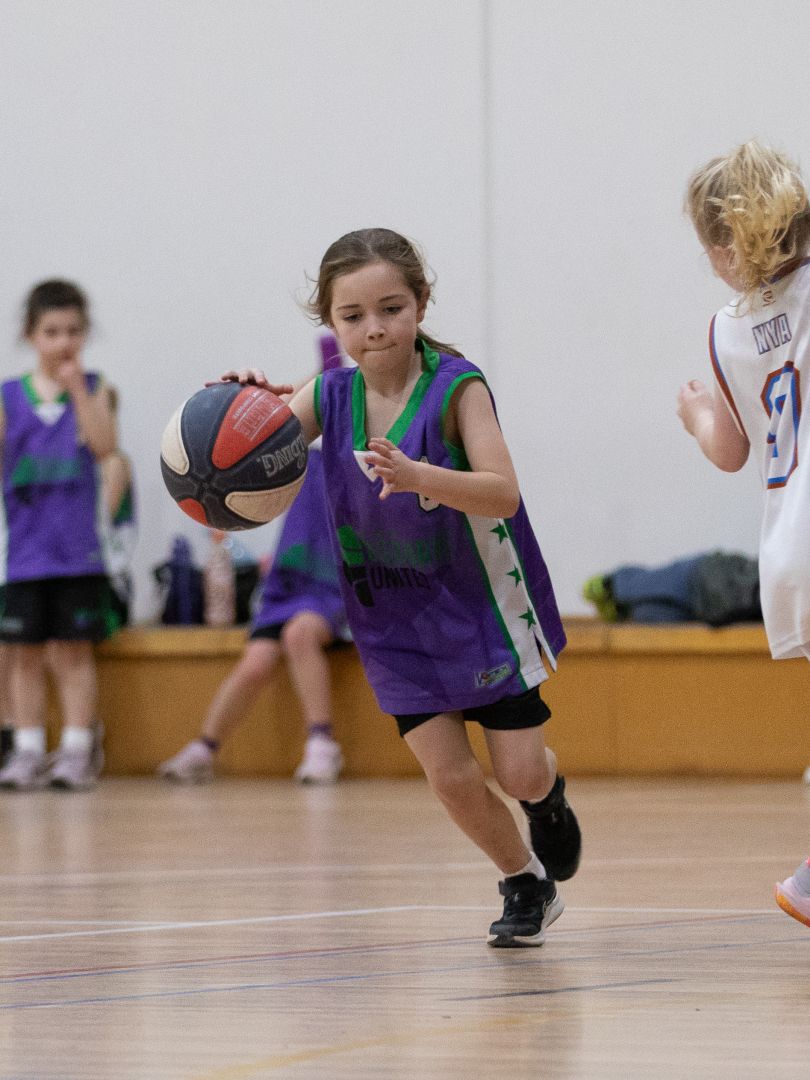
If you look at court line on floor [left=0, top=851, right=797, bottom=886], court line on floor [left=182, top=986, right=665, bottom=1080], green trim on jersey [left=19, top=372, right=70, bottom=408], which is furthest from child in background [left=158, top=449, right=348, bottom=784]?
court line on floor [left=182, top=986, right=665, bottom=1080]

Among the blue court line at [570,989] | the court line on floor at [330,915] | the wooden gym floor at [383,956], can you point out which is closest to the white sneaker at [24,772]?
the wooden gym floor at [383,956]

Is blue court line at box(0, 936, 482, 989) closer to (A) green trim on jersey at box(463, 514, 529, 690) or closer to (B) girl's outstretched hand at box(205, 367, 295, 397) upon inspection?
(A) green trim on jersey at box(463, 514, 529, 690)

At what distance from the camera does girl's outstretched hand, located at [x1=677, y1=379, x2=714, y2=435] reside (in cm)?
279

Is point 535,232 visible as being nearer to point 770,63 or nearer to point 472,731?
point 770,63

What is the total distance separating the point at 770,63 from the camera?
22.2ft

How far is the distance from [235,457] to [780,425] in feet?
2.75

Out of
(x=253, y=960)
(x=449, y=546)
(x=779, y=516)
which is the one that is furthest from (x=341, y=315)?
(x=253, y=960)

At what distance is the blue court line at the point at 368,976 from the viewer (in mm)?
2303

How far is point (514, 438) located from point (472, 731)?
1341 millimetres

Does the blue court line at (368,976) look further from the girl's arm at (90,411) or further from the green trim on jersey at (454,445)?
the girl's arm at (90,411)

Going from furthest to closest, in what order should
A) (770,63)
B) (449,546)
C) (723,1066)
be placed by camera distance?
(770,63), (449,546), (723,1066)

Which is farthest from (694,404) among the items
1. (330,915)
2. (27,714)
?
(27,714)

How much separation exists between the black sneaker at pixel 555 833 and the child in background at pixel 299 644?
3.02 m

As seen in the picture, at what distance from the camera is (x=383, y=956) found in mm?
2656
